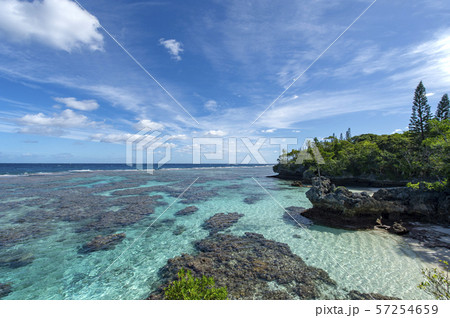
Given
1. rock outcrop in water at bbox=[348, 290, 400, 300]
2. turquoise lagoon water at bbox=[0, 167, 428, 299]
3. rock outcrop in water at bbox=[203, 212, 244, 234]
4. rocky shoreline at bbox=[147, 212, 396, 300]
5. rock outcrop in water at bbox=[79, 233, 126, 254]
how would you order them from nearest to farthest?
rock outcrop in water at bbox=[348, 290, 400, 300] → rocky shoreline at bbox=[147, 212, 396, 300] → turquoise lagoon water at bbox=[0, 167, 428, 299] → rock outcrop in water at bbox=[79, 233, 126, 254] → rock outcrop in water at bbox=[203, 212, 244, 234]

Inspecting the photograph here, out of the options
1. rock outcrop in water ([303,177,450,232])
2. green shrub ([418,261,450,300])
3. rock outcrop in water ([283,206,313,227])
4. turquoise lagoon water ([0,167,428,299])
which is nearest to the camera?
green shrub ([418,261,450,300])

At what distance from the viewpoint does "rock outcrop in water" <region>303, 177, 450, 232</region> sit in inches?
496

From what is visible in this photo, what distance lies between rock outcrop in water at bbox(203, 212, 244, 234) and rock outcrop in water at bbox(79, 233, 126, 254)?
5.53 meters

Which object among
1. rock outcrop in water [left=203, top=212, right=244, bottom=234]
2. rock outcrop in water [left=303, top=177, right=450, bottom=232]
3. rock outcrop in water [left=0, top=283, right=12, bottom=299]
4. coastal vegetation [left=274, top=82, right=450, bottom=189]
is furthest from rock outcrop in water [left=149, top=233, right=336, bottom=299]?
coastal vegetation [left=274, top=82, right=450, bottom=189]

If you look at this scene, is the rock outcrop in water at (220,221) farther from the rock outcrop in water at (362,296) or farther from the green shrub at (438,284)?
the green shrub at (438,284)

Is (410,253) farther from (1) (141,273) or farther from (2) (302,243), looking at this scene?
(1) (141,273)

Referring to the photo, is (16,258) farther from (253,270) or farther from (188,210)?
(253,270)

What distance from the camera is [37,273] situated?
25.9 feet

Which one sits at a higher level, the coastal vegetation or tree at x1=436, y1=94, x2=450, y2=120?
tree at x1=436, y1=94, x2=450, y2=120

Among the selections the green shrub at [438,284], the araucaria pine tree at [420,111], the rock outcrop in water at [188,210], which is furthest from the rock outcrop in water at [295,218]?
the araucaria pine tree at [420,111]

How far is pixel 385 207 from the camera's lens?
13172mm

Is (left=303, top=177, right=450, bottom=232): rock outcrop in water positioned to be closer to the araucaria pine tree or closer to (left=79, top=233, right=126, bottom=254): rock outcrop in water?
(left=79, top=233, right=126, bottom=254): rock outcrop in water
